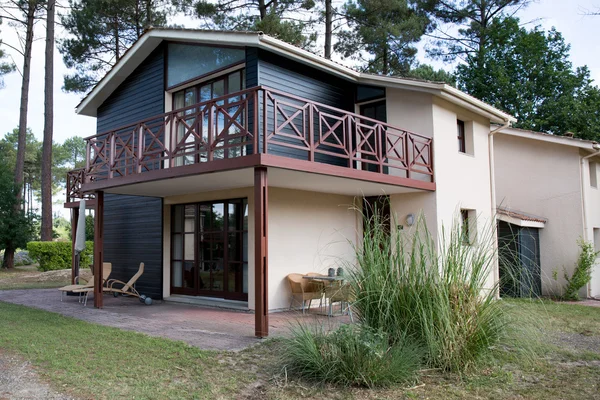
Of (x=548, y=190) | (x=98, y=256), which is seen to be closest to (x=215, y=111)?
(x=98, y=256)

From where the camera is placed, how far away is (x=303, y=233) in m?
10.5

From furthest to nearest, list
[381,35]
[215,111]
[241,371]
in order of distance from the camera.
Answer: [381,35]
[215,111]
[241,371]

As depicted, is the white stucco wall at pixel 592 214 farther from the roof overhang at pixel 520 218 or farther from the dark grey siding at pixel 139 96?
the dark grey siding at pixel 139 96

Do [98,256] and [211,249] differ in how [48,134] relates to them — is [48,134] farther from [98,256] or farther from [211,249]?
[211,249]

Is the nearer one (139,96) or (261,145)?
(261,145)

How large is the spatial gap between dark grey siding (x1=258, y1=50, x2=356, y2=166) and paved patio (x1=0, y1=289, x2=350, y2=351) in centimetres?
321

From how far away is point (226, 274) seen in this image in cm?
1054

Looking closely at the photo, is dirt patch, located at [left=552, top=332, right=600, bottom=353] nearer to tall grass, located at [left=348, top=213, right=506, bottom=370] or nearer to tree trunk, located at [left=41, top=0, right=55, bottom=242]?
tall grass, located at [left=348, top=213, right=506, bottom=370]

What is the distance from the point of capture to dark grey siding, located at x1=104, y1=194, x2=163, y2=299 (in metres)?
12.0

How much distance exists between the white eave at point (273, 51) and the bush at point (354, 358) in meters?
5.99

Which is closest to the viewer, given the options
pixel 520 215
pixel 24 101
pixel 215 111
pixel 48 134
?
pixel 215 111

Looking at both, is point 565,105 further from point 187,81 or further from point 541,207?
point 187,81

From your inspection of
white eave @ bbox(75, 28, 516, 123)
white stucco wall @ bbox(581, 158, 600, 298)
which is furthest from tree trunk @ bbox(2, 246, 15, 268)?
white stucco wall @ bbox(581, 158, 600, 298)

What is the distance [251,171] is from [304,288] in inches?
106
